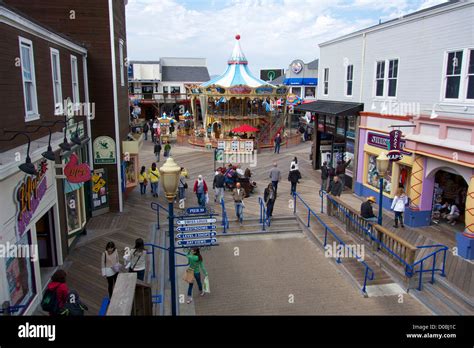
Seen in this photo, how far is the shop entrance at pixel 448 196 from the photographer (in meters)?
13.7

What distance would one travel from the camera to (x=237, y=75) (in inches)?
1260

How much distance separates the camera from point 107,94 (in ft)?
47.0

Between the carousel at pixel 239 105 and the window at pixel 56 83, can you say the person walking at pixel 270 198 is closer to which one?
the window at pixel 56 83

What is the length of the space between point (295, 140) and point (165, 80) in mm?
30690

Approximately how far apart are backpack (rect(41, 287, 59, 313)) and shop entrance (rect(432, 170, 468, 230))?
472 inches

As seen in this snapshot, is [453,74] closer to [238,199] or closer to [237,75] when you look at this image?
[238,199]

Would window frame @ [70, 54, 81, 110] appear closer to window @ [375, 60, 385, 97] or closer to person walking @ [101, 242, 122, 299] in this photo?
person walking @ [101, 242, 122, 299]

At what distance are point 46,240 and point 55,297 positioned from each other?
412cm

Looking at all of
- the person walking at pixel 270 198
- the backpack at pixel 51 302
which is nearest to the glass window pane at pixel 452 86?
the person walking at pixel 270 198

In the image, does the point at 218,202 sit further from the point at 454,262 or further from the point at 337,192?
the point at 454,262

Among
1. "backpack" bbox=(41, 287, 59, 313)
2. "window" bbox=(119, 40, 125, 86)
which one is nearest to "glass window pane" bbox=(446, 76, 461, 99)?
"backpack" bbox=(41, 287, 59, 313)

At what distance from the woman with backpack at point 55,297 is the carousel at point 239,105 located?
23975 mm

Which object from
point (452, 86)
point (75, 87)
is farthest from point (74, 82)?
point (452, 86)

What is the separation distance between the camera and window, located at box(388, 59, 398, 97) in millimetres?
14930
